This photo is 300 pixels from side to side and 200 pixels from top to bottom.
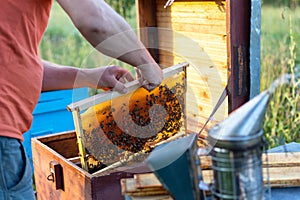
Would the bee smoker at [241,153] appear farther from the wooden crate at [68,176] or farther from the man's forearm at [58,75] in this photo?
the man's forearm at [58,75]

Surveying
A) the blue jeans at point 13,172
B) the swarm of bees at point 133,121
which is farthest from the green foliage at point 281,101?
the blue jeans at point 13,172

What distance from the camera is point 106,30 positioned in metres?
1.53

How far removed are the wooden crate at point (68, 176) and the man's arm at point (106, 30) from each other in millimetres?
499

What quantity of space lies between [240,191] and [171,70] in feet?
3.50

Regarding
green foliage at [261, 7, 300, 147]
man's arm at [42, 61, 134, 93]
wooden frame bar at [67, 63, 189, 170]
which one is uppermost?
man's arm at [42, 61, 134, 93]

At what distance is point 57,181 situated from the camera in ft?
6.69

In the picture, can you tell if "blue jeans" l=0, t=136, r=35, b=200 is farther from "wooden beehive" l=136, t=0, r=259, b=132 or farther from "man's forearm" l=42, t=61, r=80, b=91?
"wooden beehive" l=136, t=0, r=259, b=132

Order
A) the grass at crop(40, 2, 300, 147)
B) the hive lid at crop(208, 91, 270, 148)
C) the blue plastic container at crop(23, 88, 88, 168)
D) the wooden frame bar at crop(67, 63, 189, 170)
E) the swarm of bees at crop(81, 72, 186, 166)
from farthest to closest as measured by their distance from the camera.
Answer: the grass at crop(40, 2, 300, 147) < the blue plastic container at crop(23, 88, 88, 168) < the swarm of bees at crop(81, 72, 186, 166) < the wooden frame bar at crop(67, 63, 189, 170) < the hive lid at crop(208, 91, 270, 148)

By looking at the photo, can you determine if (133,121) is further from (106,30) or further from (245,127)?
(245,127)

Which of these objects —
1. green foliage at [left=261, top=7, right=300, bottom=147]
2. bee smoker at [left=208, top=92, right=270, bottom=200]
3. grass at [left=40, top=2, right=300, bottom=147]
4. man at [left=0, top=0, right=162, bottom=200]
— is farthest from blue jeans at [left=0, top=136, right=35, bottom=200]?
green foliage at [left=261, top=7, right=300, bottom=147]

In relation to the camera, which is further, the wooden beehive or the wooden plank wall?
the wooden plank wall

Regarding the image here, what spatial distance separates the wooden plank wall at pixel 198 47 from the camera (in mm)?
2127

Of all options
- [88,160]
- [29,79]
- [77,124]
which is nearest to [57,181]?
[88,160]

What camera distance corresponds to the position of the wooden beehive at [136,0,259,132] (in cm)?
195
